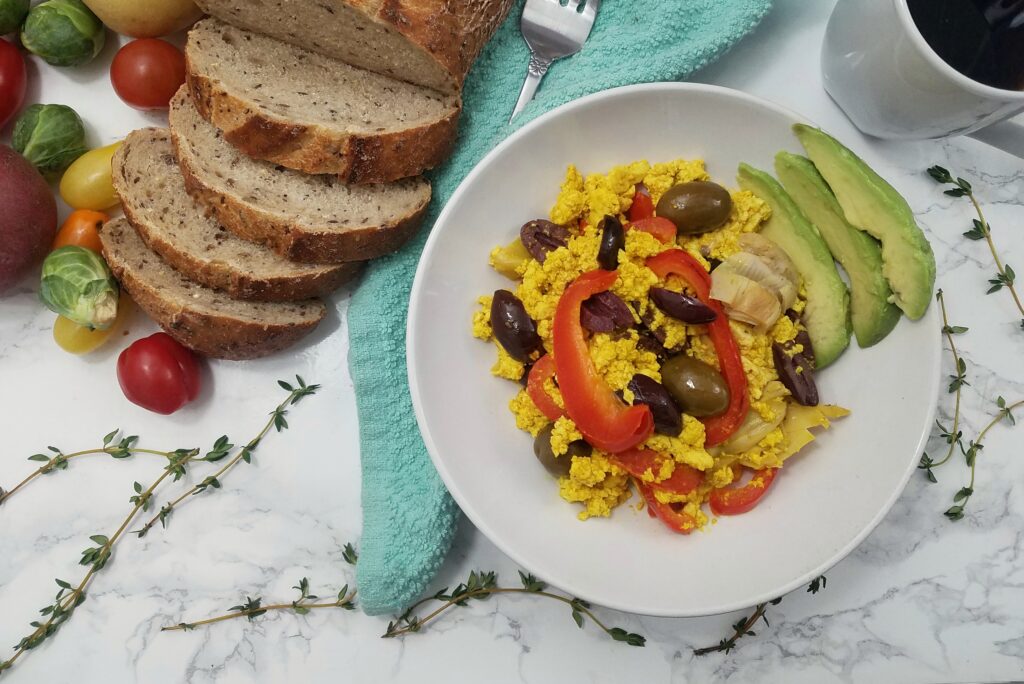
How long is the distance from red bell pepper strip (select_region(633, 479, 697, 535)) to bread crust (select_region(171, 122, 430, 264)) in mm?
835

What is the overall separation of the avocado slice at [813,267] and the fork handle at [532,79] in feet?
1.87

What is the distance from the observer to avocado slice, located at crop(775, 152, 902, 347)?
1615 mm

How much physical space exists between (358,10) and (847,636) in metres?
2.00

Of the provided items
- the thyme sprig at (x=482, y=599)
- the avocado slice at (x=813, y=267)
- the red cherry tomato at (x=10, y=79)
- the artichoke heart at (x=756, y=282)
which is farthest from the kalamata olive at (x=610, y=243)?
the red cherry tomato at (x=10, y=79)

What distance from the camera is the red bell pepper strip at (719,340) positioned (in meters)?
1.64

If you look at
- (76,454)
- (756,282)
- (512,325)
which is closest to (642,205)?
(756,282)

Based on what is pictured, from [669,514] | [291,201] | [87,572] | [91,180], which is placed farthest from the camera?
[87,572]

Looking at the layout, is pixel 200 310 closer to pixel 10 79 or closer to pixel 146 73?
pixel 146 73

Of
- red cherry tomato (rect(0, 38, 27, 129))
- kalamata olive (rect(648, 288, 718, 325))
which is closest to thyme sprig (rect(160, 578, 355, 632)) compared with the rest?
kalamata olive (rect(648, 288, 718, 325))

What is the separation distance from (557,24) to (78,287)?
1.35m

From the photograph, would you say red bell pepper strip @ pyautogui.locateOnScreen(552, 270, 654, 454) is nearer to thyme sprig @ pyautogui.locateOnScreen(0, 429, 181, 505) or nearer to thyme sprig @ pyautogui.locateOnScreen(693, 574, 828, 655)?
thyme sprig @ pyautogui.locateOnScreen(693, 574, 828, 655)

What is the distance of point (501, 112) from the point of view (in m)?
1.94

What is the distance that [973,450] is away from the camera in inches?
76.1

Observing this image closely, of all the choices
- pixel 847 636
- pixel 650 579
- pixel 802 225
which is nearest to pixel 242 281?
pixel 650 579
